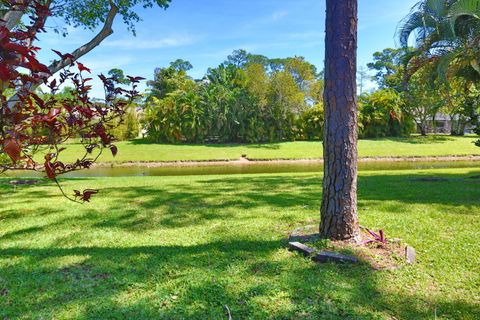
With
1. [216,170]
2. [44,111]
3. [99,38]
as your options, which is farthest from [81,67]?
[216,170]

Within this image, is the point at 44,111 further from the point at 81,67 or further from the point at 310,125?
the point at 310,125

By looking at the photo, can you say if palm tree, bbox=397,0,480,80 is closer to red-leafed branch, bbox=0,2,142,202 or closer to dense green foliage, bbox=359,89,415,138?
red-leafed branch, bbox=0,2,142,202

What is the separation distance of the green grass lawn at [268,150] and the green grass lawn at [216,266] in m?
18.8

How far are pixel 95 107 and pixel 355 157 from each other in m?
2.68

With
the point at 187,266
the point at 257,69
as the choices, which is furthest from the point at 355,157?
the point at 257,69

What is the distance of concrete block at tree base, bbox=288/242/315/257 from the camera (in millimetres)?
3720

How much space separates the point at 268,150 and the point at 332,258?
24.1 metres

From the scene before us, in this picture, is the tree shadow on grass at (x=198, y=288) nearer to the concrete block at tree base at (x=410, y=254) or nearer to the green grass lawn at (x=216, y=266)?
the green grass lawn at (x=216, y=266)

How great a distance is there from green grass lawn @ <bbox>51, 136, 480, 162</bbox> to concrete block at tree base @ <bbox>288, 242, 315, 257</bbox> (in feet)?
67.7

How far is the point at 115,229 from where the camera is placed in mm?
4902

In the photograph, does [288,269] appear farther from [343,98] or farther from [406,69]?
[406,69]

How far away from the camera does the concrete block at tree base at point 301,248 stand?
3.72 meters

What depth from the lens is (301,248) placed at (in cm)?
382

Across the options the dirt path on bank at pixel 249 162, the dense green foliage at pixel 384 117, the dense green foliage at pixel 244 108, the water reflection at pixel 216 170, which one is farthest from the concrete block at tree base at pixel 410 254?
the dense green foliage at pixel 384 117
